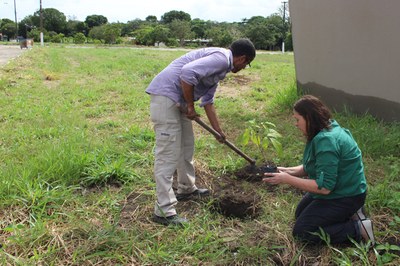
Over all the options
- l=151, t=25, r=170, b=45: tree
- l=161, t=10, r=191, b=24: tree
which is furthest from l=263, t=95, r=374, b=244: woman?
l=161, t=10, r=191, b=24: tree

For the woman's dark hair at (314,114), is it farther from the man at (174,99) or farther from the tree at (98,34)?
the tree at (98,34)

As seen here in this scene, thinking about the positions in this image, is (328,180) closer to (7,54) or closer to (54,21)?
(7,54)

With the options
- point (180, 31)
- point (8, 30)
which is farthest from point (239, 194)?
point (8, 30)

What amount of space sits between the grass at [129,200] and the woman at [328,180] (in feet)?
0.43

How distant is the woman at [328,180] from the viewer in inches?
95.0

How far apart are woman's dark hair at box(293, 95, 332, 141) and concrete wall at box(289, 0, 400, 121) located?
10.5 ft

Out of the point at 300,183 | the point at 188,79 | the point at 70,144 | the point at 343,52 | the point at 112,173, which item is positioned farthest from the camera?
the point at 343,52

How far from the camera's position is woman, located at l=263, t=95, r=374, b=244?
2.41 m

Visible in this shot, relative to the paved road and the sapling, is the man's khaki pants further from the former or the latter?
the paved road

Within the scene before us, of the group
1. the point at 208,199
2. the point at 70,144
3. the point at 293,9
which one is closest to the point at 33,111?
the point at 70,144

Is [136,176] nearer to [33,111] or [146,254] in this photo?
[146,254]

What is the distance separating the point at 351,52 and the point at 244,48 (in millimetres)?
3397

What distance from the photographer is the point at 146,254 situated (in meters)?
2.55

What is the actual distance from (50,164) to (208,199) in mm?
1503
